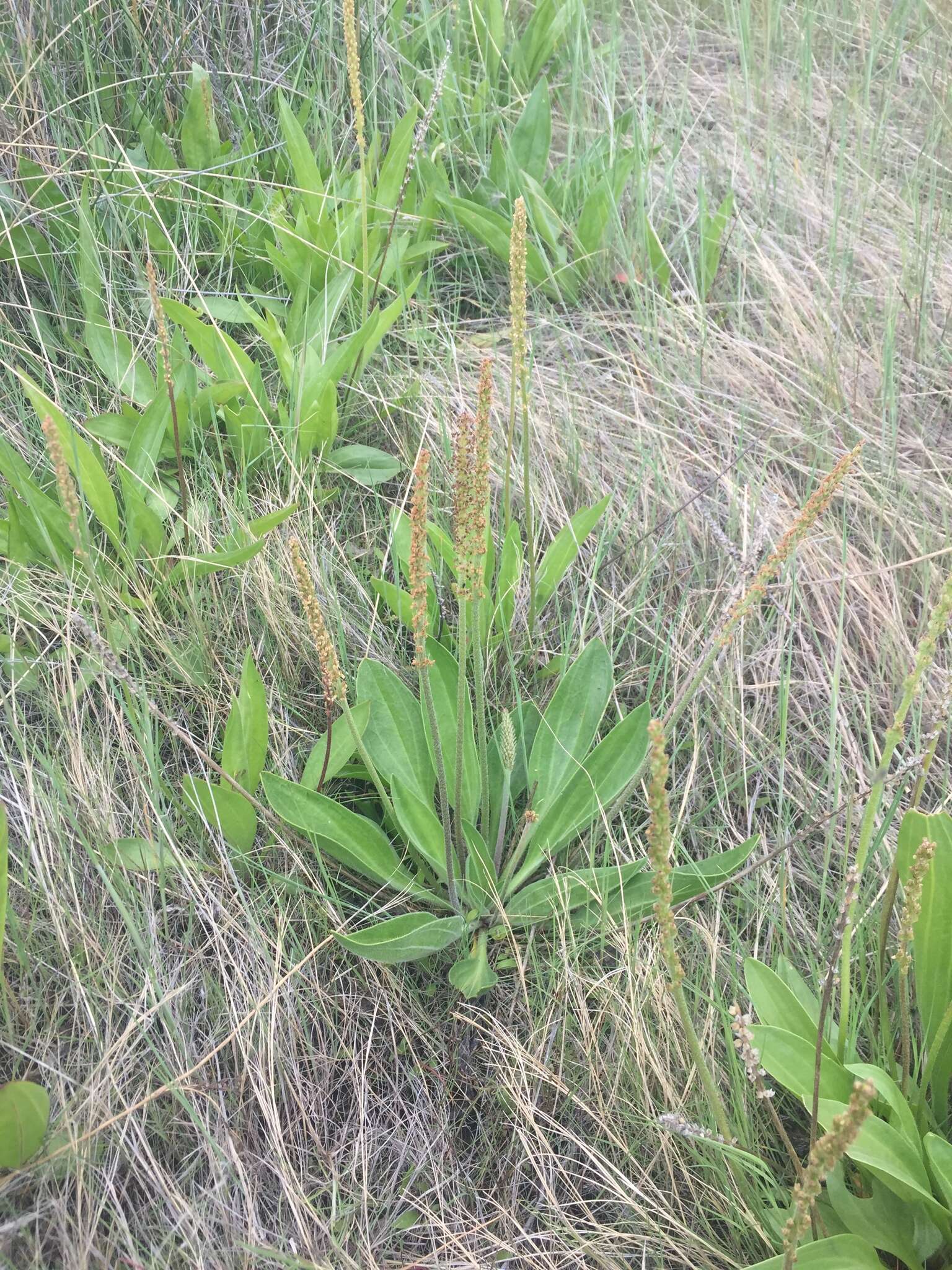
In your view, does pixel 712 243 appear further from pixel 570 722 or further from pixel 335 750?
pixel 335 750

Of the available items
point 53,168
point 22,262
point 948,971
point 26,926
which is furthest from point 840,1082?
point 53,168

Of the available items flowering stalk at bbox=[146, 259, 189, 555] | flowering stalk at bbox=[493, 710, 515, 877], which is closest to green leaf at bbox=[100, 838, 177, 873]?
flowering stalk at bbox=[493, 710, 515, 877]

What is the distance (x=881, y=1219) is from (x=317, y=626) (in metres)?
1.08

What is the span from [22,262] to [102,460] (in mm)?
628

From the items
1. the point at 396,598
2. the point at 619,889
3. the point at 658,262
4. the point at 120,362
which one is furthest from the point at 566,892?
the point at 658,262

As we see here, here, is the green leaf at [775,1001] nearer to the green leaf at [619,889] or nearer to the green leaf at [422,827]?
the green leaf at [619,889]

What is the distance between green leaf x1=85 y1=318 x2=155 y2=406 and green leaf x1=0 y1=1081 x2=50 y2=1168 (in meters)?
1.47

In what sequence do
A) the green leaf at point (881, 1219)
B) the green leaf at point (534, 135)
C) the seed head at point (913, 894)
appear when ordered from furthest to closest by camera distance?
the green leaf at point (534, 135) → the green leaf at point (881, 1219) → the seed head at point (913, 894)

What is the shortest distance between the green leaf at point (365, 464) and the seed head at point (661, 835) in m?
1.44

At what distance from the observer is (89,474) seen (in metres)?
1.96

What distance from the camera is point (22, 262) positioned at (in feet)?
8.08

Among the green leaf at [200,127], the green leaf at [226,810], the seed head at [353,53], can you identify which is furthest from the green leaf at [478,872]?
the green leaf at [200,127]

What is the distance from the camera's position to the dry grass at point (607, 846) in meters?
1.46

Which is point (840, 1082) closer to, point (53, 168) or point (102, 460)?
point (102, 460)
